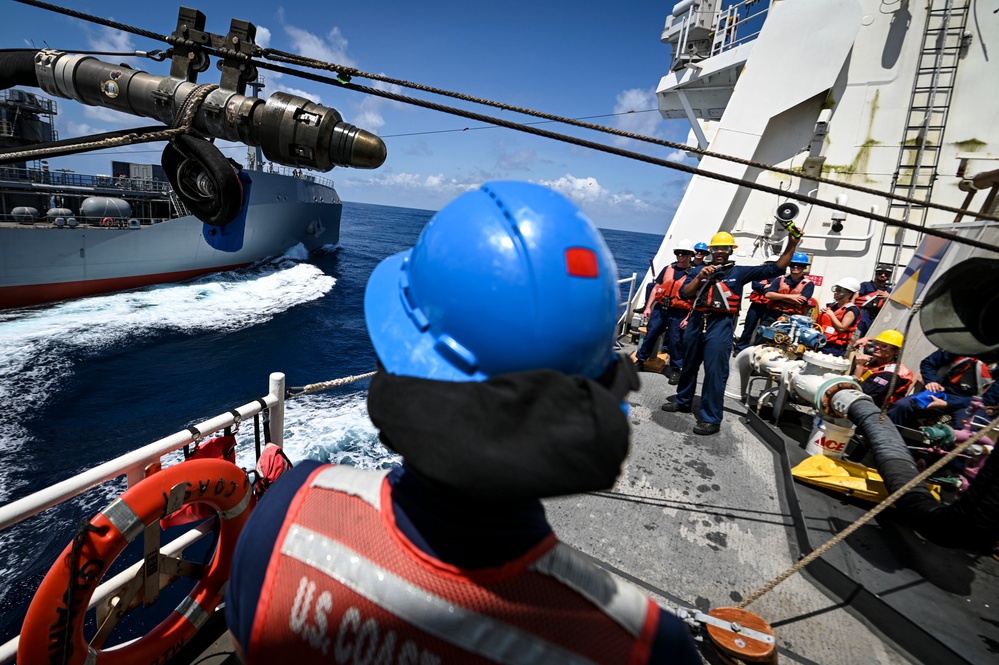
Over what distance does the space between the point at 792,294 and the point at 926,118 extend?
5454 mm

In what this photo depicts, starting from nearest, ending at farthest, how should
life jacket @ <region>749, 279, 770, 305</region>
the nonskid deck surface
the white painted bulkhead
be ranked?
the nonskid deck surface → life jacket @ <region>749, 279, 770, 305</region> → the white painted bulkhead

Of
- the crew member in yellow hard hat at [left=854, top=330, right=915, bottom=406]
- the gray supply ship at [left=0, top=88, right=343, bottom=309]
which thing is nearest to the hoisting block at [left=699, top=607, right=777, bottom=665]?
the crew member in yellow hard hat at [left=854, top=330, right=915, bottom=406]

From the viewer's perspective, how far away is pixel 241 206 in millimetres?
2186

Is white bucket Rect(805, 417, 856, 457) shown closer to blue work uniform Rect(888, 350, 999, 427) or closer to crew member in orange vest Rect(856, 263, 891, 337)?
blue work uniform Rect(888, 350, 999, 427)

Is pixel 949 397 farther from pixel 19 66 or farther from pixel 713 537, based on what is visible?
pixel 19 66

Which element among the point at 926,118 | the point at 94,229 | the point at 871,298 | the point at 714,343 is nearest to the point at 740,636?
the point at 714,343

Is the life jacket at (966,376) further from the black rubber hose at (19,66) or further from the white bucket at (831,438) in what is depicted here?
the black rubber hose at (19,66)

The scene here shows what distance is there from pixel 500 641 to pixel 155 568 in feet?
7.18

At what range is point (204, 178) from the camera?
2.12 m

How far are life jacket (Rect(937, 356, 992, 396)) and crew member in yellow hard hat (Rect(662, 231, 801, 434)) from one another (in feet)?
5.46

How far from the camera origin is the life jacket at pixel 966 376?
3.84 metres

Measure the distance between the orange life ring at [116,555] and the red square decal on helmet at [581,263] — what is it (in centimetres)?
194

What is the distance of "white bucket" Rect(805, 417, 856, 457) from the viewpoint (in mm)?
3580

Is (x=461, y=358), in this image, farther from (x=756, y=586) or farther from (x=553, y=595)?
(x=756, y=586)
